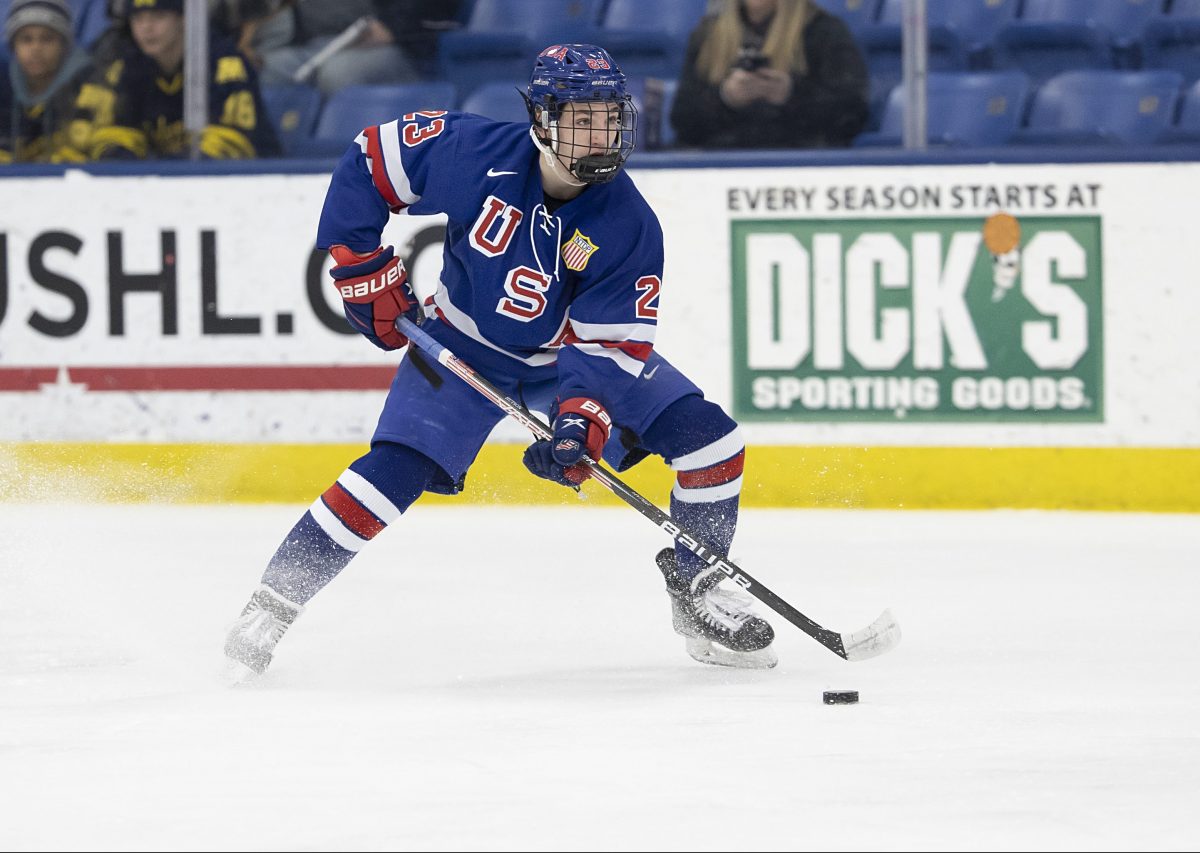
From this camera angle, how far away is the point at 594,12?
228 inches

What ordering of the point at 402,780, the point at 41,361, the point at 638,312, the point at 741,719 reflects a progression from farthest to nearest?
the point at 41,361 < the point at 638,312 < the point at 741,719 < the point at 402,780

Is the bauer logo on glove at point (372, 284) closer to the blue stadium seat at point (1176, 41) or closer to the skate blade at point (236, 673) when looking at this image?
the skate blade at point (236, 673)

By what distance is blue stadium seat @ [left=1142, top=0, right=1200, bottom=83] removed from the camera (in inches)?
208

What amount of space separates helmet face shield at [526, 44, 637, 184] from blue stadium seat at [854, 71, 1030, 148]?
2397mm

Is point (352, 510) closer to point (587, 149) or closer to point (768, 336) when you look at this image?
point (587, 149)

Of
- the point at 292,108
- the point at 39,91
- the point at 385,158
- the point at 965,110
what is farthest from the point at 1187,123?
the point at 39,91

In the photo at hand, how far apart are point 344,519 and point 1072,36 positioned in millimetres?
3096

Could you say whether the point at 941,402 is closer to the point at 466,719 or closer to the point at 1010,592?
the point at 1010,592

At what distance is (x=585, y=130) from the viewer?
3037 mm

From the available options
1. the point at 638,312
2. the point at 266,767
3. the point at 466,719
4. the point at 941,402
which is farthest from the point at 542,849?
the point at 941,402

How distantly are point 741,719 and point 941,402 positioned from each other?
2.56 meters

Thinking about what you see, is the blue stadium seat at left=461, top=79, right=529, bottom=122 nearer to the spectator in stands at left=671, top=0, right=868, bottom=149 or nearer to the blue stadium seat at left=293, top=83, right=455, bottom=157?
the blue stadium seat at left=293, top=83, right=455, bottom=157

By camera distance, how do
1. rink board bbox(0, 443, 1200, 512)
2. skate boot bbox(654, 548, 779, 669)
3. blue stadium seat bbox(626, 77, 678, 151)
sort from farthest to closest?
blue stadium seat bbox(626, 77, 678, 151)
rink board bbox(0, 443, 1200, 512)
skate boot bbox(654, 548, 779, 669)

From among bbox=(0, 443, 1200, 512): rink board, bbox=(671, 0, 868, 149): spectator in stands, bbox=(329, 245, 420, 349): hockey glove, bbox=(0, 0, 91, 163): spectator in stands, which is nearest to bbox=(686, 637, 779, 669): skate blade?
bbox=(329, 245, 420, 349): hockey glove
